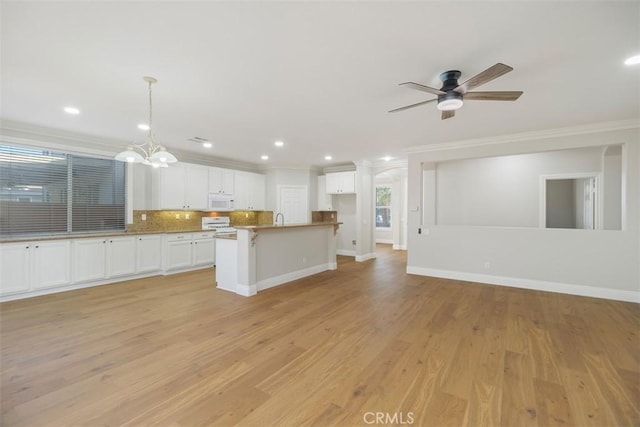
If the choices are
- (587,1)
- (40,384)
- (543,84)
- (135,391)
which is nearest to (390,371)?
(135,391)

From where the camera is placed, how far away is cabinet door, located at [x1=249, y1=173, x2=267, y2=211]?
297 inches

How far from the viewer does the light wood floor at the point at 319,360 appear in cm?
183

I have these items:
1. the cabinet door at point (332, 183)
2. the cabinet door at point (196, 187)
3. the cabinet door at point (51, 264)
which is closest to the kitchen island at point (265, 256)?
the cabinet door at point (196, 187)

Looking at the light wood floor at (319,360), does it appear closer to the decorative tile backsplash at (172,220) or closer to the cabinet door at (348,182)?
the decorative tile backsplash at (172,220)

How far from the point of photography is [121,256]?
5.01 metres

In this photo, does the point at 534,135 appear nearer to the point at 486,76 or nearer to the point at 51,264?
the point at 486,76

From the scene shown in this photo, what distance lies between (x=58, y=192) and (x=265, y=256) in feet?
12.3

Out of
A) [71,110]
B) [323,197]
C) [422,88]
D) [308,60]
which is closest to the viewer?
[422,88]

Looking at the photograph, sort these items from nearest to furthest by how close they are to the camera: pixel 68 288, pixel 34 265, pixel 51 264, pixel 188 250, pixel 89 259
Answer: pixel 34 265 < pixel 51 264 < pixel 68 288 < pixel 89 259 < pixel 188 250

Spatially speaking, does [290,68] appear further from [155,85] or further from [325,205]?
[325,205]

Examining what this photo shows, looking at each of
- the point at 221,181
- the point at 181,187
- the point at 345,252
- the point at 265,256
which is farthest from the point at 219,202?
the point at 345,252

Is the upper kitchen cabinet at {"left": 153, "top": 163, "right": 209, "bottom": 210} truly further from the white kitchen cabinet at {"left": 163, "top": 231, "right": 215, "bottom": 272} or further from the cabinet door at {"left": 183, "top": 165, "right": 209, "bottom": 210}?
the white kitchen cabinet at {"left": 163, "top": 231, "right": 215, "bottom": 272}

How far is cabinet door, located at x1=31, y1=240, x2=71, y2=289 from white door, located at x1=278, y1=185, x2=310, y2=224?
4636mm

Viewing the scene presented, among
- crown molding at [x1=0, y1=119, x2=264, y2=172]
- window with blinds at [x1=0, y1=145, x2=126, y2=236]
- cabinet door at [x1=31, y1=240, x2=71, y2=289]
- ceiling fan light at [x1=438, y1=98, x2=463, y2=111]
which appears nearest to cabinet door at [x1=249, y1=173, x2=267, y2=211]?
crown molding at [x1=0, y1=119, x2=264, y2=172]
